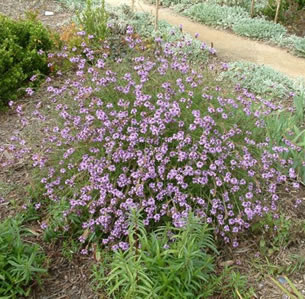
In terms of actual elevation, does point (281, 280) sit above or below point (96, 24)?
below

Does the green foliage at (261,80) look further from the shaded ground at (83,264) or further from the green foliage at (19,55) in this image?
the green foliage at (19,55)

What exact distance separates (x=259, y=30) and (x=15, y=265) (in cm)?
634

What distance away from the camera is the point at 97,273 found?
2857mm

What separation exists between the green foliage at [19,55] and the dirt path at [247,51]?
9.24 feet

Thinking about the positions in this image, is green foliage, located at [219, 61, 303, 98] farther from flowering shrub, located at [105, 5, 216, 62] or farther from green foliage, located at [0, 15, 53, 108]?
green foliage, located at [0, 15, 53, 108]

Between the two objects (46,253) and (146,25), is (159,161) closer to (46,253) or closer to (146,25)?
(46,253)

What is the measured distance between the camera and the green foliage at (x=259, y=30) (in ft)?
24.5

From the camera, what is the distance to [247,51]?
6.95m

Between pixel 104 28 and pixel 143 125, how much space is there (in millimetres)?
3267

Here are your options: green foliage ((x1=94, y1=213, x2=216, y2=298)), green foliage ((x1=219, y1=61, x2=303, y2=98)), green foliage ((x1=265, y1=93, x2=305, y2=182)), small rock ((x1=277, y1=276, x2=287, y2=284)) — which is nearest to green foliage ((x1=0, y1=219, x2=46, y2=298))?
green foliage ((x1=94, y1=213, x2=216, y2=298))

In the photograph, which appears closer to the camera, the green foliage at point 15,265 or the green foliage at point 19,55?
the green foliage at point 15,265

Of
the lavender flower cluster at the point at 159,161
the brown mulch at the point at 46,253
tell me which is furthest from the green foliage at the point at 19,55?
the lavender flower cluster at the point at 159,161

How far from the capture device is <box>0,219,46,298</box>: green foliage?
2.61 m

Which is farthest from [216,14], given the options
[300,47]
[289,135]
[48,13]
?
[289,135]
